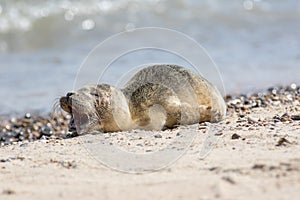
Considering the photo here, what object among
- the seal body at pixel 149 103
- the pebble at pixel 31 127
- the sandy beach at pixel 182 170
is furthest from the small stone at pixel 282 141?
the pebble at pixel 31 127

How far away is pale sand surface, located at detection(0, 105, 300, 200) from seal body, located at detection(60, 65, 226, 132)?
249 millimetres

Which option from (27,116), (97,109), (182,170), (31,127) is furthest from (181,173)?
(27,116)

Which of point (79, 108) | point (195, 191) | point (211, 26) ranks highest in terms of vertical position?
point (211, 26)

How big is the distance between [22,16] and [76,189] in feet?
39.3

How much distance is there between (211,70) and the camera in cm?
933

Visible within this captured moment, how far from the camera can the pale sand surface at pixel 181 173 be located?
333 centimetres

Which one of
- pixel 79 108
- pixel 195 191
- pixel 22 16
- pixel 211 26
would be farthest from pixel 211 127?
pixel 22 16

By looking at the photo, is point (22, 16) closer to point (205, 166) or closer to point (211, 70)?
point (211, 70)

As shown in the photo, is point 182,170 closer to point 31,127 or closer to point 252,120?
point 252,120

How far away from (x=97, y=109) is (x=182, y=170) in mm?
1416

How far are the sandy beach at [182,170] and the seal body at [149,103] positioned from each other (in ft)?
0.65

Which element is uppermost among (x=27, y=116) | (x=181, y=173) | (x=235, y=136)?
(x=27, y=116)

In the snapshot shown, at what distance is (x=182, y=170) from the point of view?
3820mm

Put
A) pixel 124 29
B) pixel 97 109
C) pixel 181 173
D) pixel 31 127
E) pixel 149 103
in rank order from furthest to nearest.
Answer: pixel 124 29, pixel 31 127, pixel 149 103, pixel 97 109, pixel 181 173
